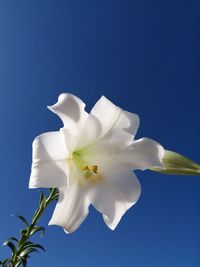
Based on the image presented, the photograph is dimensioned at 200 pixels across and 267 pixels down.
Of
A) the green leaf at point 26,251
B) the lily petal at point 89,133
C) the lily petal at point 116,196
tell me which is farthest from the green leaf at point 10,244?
the lily petal at point 89,133

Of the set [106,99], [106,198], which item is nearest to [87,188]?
[106,198]

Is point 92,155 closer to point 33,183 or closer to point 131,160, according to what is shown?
point 131,160

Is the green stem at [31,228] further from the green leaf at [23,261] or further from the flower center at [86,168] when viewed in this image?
the flower center at [86,168]

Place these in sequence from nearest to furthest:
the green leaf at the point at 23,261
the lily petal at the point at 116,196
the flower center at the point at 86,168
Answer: the green leaf at the point at 23,261, the lily petal at the point at 116,196, the flower center at the point at 86,168

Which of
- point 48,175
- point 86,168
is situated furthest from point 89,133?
point 48,175

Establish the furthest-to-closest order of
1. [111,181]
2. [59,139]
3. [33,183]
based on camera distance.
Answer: [111,181]
[59,139]
[33,183]
